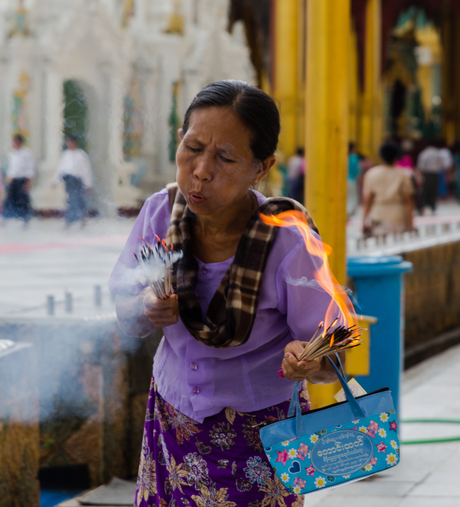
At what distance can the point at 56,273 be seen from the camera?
655cm

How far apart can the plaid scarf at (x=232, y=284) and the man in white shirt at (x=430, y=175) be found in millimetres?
17173

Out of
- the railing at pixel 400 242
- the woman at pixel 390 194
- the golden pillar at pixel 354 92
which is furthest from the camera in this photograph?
the golden pillar at pixel 354 92

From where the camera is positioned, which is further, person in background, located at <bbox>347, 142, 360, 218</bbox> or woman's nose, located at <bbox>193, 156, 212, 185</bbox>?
person in background, located at <bbox>347, 142, 360, 218</bbox>

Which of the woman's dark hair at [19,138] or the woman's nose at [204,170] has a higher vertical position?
the woman's dark hair at [19,138]

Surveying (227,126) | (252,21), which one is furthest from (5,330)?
(252,21)

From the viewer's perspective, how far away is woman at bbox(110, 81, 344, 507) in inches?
64.4

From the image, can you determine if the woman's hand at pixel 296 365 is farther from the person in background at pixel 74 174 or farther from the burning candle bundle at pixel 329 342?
the person in background at pixel 74 174

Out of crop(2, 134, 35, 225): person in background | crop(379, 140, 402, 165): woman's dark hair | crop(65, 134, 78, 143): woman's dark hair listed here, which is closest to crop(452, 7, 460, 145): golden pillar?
crop(379, 140, 402, 165): woman's dark hair

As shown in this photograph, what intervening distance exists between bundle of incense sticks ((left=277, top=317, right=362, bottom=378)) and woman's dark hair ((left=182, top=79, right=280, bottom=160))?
409mm

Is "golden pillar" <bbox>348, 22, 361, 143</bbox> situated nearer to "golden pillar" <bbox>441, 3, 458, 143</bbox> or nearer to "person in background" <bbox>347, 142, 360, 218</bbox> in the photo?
"golden pillar" <bbox>441, 3, 458, 143</bbox>

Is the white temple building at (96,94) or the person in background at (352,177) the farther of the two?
the person in background at (352,177)

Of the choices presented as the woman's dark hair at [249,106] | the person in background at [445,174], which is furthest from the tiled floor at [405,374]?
the person in background at [445,174]

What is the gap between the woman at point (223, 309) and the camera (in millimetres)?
1636

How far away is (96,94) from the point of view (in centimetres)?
421
